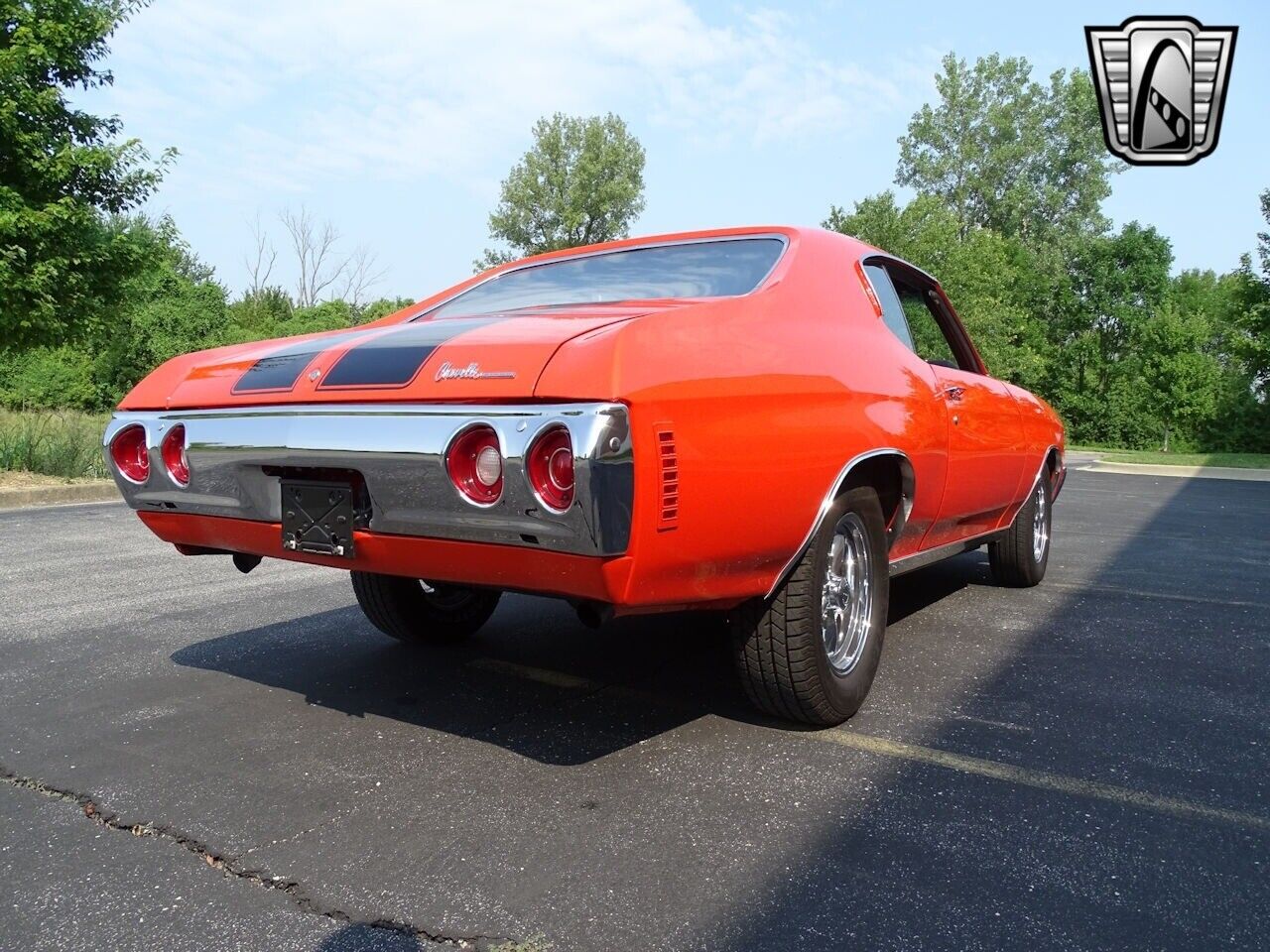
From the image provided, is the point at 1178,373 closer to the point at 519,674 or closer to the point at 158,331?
the point at 158,331

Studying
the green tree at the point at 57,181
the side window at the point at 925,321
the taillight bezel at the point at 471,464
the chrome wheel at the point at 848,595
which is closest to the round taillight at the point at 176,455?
the taillight bezel at the point at 471,464

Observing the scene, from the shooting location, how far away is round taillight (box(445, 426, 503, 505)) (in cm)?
235

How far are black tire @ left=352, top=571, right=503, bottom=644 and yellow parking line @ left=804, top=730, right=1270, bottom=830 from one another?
1609mm

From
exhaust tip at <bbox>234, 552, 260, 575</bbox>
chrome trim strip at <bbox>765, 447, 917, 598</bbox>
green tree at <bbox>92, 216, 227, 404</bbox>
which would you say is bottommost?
exhaust tip at <bbox>234, 552, 260, 575</bbox>

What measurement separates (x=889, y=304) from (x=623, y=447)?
1.96 meters

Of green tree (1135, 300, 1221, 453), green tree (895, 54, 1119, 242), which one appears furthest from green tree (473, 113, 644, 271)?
green tree (1135, 300, 1221, 453)

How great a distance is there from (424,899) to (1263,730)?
8.61ft

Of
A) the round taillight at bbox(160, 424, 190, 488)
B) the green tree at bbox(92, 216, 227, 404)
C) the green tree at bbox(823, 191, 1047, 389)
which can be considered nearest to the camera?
the round taillight at bbox(160, 424, 190, 488)

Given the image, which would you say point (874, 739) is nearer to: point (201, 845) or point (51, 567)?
point (201, 845)

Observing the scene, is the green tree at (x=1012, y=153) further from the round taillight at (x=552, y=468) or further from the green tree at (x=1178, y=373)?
the round taillight at (x=552, y=468)

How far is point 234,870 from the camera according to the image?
2217mm

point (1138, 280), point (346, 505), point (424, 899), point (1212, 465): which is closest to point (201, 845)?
point (424, 899)

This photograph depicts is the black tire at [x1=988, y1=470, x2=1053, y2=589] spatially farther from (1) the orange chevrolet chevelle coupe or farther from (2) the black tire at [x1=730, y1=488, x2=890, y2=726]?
(2) the black tire at [x1=730, y1=488, x2=890, y2=726]

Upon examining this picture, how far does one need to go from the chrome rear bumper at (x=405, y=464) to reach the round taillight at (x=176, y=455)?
22 millimetres
